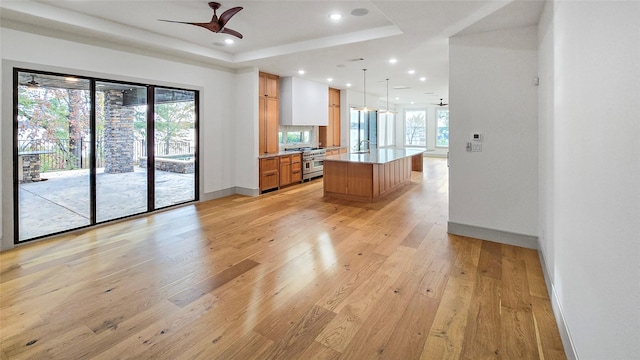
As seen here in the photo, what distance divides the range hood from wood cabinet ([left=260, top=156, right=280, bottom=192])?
4.01 feet

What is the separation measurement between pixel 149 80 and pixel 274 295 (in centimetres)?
425

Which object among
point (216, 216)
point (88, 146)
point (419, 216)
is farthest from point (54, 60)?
point (419, 216)

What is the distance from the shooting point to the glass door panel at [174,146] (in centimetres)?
553

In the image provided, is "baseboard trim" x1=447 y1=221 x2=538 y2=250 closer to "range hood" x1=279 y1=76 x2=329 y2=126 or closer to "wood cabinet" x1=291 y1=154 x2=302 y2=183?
"wood cabinet" x1=291 y1=154 x2=302 y2=183

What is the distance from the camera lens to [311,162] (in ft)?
28.0

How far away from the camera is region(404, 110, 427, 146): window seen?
14.9 meters

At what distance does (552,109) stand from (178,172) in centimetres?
556

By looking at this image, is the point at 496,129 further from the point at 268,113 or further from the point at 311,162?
the point at 311,162

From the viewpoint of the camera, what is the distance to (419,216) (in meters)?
5.04

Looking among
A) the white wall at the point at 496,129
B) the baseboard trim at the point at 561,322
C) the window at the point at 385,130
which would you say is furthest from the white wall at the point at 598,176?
the window at the point at 385,130

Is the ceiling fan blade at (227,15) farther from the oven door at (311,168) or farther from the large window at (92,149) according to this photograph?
the oven door at (311,168)

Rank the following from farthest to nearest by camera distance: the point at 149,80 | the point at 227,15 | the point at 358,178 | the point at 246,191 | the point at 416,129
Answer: the point at 416,129
the point at 246,191
the point at 358,178
the point at 149,80
the point at 227,15

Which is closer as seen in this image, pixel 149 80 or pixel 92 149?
pixel 92 149

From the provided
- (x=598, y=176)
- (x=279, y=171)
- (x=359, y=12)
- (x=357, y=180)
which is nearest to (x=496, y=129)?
(x=359, y=12)
